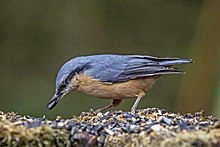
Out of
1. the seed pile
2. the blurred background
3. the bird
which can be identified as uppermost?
the blurred background

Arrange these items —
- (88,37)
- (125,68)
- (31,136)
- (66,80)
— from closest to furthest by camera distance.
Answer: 1. (31,136)
2. (66,80)
3. (125,68)
4. (88,37)

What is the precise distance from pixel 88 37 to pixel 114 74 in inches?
127

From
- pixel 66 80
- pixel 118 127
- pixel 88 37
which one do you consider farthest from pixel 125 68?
pixel 88 37

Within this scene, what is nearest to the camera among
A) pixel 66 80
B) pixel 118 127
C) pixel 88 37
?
pixel 118 127

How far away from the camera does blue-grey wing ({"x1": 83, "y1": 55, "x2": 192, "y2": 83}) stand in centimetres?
489

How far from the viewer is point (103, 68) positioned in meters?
4.95

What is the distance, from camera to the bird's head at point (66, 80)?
476 cm

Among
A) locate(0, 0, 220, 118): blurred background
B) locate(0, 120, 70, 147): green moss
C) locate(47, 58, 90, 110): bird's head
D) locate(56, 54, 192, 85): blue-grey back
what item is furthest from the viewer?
locate(0, 0, 220, 118): blurred background

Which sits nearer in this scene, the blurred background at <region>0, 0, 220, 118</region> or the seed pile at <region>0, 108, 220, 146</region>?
the seed pile at <region>0, 108, 220, 146</region>

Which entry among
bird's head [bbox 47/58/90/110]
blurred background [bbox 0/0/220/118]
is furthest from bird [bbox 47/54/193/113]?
blurred background [bbox 0/0/220/118]

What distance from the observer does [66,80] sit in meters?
4.78

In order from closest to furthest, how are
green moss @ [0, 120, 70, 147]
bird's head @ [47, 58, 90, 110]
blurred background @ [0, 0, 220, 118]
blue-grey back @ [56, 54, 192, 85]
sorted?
green moss @ [0, 120, 70, 147], bird's head @ [47, 58, 90, 110], blue-grey back @ [56, 54, 192, 85], blurred background @ [0, 0, 220, 118]

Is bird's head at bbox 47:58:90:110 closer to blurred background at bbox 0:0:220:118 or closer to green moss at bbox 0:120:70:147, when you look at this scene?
green moss at bbox 0:120:70:147

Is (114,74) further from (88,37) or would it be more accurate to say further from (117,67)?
(88,37)
